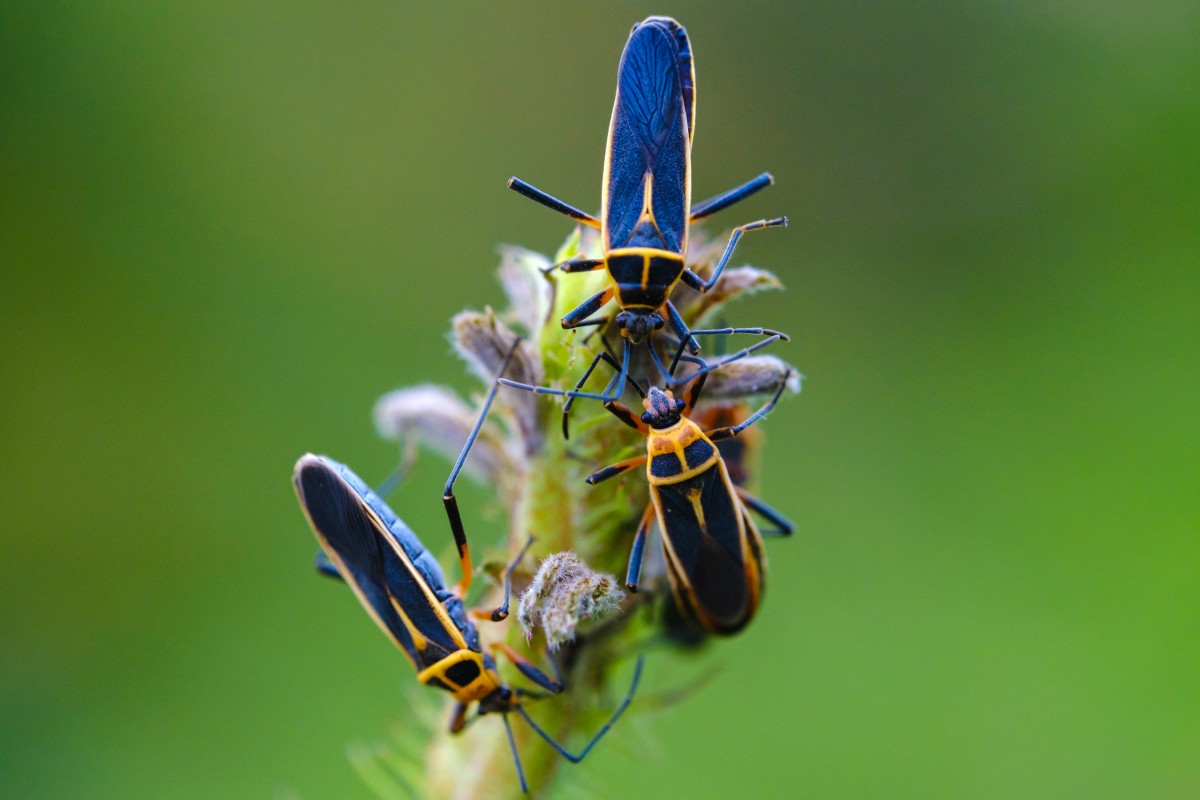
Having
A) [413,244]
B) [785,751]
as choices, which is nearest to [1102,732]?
[785,751]

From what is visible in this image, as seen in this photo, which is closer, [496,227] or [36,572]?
[36,572]

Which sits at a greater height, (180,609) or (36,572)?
(36,572)

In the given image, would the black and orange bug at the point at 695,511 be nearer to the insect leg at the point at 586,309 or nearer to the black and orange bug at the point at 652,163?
the insect leg at the point at 586,309

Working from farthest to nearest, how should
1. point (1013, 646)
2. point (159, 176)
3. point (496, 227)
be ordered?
point (496, 227) < point (159, 176) < point (1013, 646)

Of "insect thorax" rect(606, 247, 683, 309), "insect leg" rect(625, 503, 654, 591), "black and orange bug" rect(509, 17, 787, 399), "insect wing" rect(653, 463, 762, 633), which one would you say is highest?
"black and orange bug" rect(509, 17, 787, 399)

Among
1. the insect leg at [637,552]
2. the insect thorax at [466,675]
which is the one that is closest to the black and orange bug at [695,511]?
the insect leg at [637,552]

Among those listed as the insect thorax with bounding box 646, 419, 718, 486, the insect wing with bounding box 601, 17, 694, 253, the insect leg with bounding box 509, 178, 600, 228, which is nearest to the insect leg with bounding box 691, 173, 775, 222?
the insect wing with bounding box 601, 17, 694, 253

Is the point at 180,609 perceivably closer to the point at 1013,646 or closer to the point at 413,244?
the point at 413,244

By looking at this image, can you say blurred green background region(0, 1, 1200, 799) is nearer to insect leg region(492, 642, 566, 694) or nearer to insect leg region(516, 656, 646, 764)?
insect leg region(516, 656, 646, 764)
